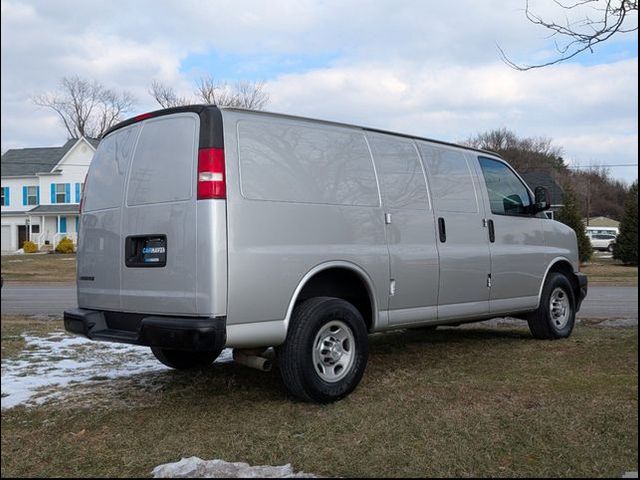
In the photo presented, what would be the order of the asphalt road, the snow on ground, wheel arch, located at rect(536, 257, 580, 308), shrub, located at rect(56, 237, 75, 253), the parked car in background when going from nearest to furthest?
1. the snow on ground
2. wheel arch, located at rect(536, 257, 580, 308)
3. the asphalt road
4. shrub, located at rect(56, 237, 75, 253)
5. the parked car in background

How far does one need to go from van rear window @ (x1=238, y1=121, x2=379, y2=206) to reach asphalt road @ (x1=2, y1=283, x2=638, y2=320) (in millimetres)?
6557

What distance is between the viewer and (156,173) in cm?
492

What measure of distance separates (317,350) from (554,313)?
13.4ft

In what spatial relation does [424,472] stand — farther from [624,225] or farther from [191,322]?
[624,225]

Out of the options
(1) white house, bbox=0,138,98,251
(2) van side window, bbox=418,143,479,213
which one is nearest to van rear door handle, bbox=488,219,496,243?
(2) van side window, bbox=418,143,479,213

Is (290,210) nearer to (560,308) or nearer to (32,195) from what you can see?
(560,308)

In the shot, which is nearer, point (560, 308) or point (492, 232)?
point (492, 232)

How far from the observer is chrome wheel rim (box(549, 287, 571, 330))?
7.93 meters

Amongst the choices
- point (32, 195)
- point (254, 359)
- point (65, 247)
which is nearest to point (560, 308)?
point (254, 359)

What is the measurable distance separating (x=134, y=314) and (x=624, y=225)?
92.9ft

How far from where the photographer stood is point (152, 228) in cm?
483

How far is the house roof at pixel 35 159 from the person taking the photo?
147 ft

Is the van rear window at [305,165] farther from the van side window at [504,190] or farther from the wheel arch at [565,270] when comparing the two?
the wheel arch at [565,270]

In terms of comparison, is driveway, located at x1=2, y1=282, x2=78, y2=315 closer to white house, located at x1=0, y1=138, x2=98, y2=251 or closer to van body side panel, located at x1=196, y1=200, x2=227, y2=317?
van body side panel, located at x1=196, y1=200, x2=227, y2=317
